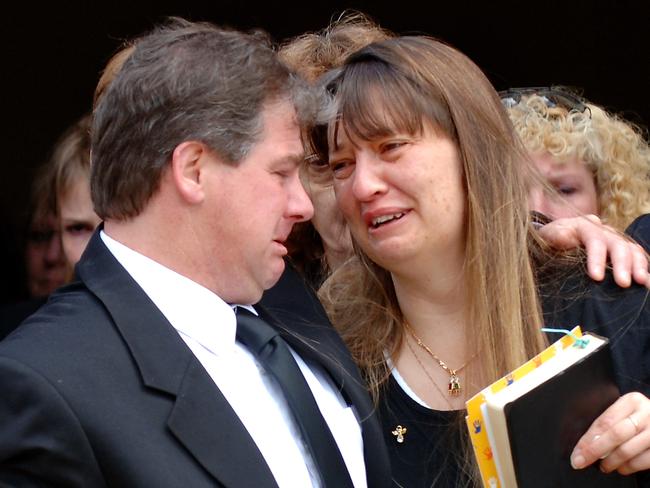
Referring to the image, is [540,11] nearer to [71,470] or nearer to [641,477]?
[641,477]

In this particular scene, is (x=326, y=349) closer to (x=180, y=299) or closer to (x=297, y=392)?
(x=297, y=392)

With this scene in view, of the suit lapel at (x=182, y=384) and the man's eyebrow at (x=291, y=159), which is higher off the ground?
the man's eyebrow at (x=291, y=159)

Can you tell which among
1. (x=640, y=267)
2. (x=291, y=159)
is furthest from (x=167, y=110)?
(x=640, y=267)

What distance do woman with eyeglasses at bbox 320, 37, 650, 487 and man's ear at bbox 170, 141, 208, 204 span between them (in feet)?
1.33

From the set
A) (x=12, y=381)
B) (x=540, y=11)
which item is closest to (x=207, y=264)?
(x=12, y=381)

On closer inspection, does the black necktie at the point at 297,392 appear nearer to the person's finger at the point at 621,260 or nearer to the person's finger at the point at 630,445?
the person's finger at the point at 630,445

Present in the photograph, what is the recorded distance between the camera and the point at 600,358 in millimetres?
1917

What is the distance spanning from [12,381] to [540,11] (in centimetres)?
342

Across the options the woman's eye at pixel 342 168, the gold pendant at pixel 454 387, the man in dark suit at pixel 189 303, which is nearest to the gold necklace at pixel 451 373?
the gold pendant at pixel 454 387

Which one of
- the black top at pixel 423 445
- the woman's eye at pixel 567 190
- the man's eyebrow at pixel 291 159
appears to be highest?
the man's eyebrow at pixel 291 159

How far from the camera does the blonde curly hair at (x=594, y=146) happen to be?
310cm

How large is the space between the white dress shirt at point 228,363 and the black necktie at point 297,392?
0.02m

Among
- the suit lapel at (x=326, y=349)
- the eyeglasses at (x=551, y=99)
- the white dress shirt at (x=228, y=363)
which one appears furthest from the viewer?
the eyeglasses at (x=551, y=99)

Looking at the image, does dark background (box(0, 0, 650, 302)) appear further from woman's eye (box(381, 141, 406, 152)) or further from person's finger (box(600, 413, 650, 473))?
person's finger (box(600, 413, 650, 473))
